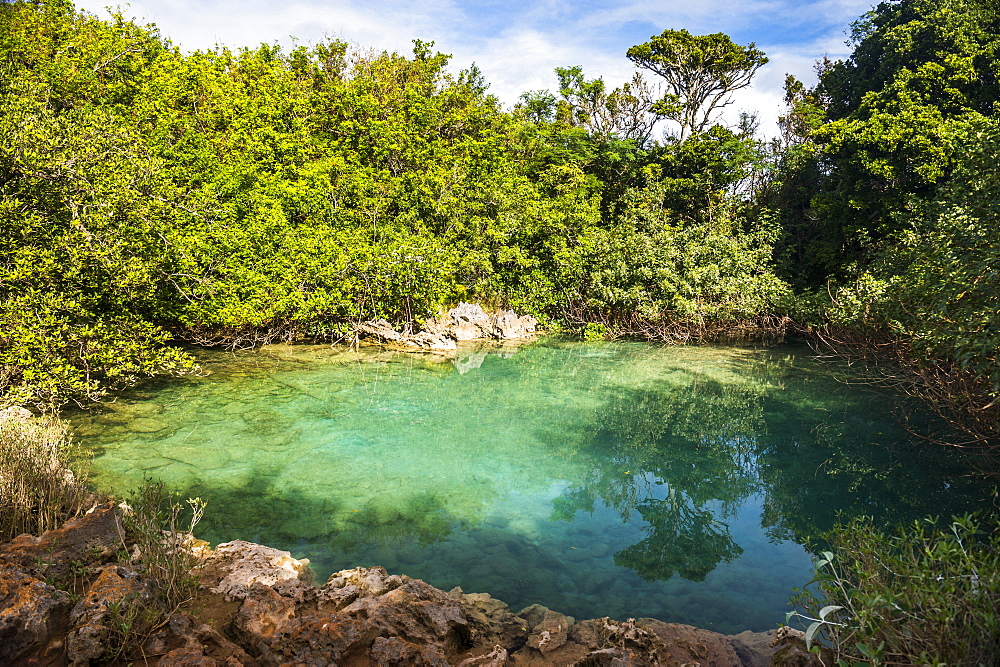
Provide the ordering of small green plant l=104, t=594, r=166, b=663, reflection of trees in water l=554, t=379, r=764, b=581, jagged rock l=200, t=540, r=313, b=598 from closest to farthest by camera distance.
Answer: small green plant l=104, t=594, r=166, b=663 → jagged rock l=200, t=540, r=313, b=598 → reflection of trees in water l=554, t=379, r=764, b=581

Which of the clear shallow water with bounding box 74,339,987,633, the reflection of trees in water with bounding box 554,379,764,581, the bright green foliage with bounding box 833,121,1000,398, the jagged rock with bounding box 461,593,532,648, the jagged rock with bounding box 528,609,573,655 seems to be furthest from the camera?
the reflection of trees in water with bounding box 554,379,764,581

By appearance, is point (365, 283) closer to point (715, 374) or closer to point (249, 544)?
point (715, 374)

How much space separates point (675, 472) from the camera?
29.8 feet

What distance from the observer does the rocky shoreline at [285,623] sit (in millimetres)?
3779

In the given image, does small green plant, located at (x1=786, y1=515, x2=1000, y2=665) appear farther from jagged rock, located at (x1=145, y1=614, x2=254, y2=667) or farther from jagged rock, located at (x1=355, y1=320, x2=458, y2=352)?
jagged rock, located at (x1=355, y1=320, x2=458, y2=352)

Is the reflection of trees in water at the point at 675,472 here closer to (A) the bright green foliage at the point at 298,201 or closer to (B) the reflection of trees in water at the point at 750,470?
(B) the reflection of trees in water at the point at 750,470

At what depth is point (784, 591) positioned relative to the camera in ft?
19.4

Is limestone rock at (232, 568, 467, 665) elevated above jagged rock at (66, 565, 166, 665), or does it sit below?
below

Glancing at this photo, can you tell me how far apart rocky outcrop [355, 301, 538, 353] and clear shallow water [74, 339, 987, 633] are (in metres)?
3.86

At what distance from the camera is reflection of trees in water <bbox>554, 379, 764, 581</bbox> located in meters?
6.79

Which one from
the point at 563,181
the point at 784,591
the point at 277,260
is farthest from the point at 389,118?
the point at 784,591

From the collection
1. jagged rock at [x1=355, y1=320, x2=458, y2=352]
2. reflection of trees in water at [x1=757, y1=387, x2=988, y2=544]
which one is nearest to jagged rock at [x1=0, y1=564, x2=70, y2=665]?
reflection of trees in water at [x1=757, y1=387, x2=988, y2=544]

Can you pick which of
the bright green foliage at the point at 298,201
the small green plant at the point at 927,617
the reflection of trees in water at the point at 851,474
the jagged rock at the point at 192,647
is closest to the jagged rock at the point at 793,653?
the small green plant at the point at 927,617

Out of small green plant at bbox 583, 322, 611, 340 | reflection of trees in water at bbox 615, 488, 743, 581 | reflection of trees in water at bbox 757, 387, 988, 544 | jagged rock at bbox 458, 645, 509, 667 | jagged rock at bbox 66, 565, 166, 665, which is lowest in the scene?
reflection of trees in water at bbox 615, 488, 743, 581
